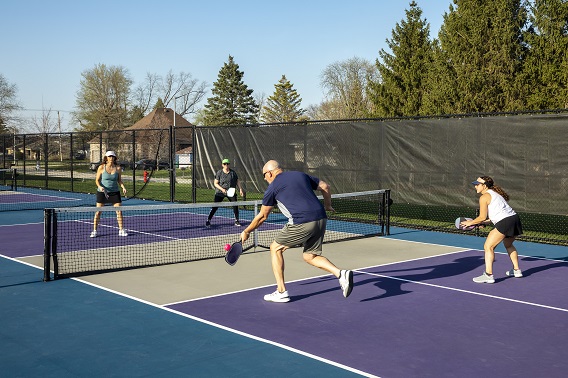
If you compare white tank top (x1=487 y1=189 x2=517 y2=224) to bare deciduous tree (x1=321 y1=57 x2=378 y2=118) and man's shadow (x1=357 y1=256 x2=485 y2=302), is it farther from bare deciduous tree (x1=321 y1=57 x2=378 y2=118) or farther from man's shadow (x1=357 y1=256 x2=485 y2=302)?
bare deciduous tree (x1=321 y1=57 x2=378 y2=118)

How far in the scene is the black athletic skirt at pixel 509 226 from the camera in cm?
956

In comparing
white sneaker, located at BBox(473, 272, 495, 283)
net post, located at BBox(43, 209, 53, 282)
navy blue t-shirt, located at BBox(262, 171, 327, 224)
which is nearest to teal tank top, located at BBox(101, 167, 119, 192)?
net post, located at BBox(43, 209, 53, 282)

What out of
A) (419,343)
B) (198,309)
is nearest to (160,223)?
(198,309)

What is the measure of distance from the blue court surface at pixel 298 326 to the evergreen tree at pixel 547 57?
10.6m

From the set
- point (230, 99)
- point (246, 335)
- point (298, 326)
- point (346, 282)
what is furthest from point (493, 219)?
point (230, 99)

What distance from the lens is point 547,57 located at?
2036cm

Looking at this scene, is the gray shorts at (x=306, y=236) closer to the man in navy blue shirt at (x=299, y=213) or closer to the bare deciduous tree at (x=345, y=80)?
the man in navy blue shirt at (x=299, y=213)

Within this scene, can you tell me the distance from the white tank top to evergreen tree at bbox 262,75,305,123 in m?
75.8

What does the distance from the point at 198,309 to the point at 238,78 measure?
6940 centimetres

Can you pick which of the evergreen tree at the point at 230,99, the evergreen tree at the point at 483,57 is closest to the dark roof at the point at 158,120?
the evergreen tree at the point at 230,99

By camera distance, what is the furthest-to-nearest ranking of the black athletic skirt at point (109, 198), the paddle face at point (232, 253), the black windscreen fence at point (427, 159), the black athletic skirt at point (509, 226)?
the black athletic skirt at point (109, 198)
the black windscreen fence at point (427, 159)
the black athletic skirt at point (509, 226)
the paddle face at point (232, 253)

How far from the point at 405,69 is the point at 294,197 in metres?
21.8

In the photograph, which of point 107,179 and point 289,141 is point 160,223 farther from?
point 289,141

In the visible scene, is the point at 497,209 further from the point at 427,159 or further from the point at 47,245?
the point at 47,245
